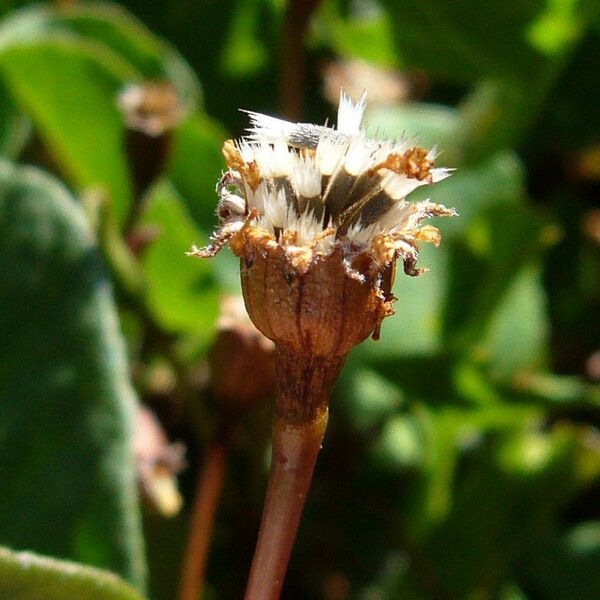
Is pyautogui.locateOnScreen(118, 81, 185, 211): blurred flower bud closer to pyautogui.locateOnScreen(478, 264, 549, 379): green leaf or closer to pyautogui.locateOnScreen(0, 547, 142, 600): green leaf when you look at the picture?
pyautogui.locateOnScreen(478, 264, 549, 379): green leaf

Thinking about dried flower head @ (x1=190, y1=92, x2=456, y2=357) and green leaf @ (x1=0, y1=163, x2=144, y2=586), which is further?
green leaf @ (x1=0, y1=163, x2=144, y2=586)

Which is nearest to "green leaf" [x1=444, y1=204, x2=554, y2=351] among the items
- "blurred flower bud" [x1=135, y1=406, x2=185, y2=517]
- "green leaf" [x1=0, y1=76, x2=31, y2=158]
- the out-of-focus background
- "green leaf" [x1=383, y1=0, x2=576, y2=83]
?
the out-of-focus background

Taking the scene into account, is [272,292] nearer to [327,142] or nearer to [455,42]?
[327,142]

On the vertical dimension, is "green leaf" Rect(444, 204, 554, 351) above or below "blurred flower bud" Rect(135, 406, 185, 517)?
above

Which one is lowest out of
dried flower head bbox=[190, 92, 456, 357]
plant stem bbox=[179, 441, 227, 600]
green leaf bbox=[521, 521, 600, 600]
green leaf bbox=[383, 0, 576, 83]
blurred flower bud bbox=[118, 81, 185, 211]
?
green leaf bbox=[521, 521, 600, 600]

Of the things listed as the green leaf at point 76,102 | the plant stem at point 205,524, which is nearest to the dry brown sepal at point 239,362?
the plant stem at point 205,524

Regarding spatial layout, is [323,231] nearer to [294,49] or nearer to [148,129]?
[148,129]

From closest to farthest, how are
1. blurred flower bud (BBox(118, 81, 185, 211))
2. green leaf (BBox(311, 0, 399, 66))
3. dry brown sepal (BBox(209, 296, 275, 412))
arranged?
1. dry brown sepal (BBox(209, 296, 275, 412))
2. blurred flower bud (BBox(118, 81, 185, 211))
3. green leaf (BBox(311, 0, 399, 66))
